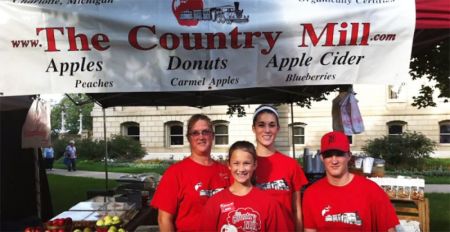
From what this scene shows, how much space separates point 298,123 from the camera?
33281mm

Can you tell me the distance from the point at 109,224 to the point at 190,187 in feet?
4.96

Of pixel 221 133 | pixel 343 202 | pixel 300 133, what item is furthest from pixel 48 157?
pixel 343 202

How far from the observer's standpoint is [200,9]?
3.75 m

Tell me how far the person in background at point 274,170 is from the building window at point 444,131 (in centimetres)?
3096

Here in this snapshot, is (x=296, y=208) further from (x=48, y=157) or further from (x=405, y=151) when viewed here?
(x=48, y=157)

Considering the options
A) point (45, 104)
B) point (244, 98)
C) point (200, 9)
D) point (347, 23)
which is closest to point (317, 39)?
point (347, 23)

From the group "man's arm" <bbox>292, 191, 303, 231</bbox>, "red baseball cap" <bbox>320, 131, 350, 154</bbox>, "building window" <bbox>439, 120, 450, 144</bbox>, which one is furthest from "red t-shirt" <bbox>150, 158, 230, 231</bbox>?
"building window" <bbox>439, 120, 450, 144</bbox>

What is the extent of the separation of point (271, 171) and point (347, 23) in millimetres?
1503

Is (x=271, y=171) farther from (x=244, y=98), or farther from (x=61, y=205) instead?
(x=61, y=205)

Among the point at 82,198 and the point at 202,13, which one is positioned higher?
the point at 202,13

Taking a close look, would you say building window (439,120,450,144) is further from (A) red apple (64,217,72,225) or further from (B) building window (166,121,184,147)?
(A) red apple (64,217,72,225)

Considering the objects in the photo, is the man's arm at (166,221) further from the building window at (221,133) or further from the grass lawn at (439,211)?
the building window at (221,133)

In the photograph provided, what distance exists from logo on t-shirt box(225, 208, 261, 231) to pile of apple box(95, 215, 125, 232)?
1.68 m

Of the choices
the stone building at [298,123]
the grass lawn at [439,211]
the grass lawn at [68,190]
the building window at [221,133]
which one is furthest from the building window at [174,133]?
the grass lawn at [439,211]
